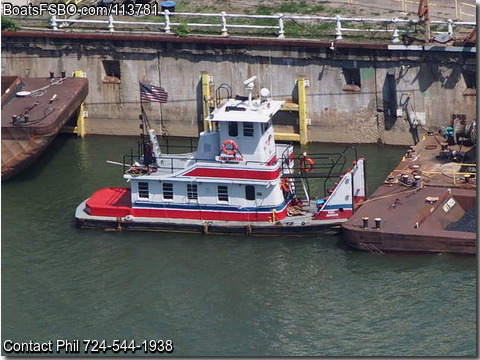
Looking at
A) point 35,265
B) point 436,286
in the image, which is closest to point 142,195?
point 35,265

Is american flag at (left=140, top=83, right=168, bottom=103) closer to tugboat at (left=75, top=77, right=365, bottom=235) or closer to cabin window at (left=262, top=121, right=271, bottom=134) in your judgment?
tugboat at (left=75, top=77, right=365, bottom=235)

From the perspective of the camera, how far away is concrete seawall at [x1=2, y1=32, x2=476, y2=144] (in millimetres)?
56375

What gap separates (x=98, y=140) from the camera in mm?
60812

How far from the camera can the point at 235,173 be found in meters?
48.3

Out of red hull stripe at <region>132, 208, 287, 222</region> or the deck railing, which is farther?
the deck railing

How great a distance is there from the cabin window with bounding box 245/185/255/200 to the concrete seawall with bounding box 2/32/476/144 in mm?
10525

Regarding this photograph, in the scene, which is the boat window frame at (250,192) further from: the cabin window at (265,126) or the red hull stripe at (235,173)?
the cabin window at (265,126)

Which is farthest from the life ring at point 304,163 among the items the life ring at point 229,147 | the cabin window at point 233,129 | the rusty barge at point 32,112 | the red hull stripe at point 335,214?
the rusty barge at point 32,112

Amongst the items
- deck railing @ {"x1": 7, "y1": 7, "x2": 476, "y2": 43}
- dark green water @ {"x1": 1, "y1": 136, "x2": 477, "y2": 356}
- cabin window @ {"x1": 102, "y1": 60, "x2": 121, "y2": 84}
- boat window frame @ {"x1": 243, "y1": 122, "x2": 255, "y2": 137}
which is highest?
deck railing @ {"x1": 7, "y1": 7, "x2": 476, "y2": 43}

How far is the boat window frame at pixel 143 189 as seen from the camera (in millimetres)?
49500

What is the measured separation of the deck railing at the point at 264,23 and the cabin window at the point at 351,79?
1.46 metres

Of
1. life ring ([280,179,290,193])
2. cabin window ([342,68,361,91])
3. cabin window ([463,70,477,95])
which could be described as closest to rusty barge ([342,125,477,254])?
life ring ([280,179,290,193])

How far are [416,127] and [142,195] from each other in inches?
524

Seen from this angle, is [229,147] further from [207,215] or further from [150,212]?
[150,212]
